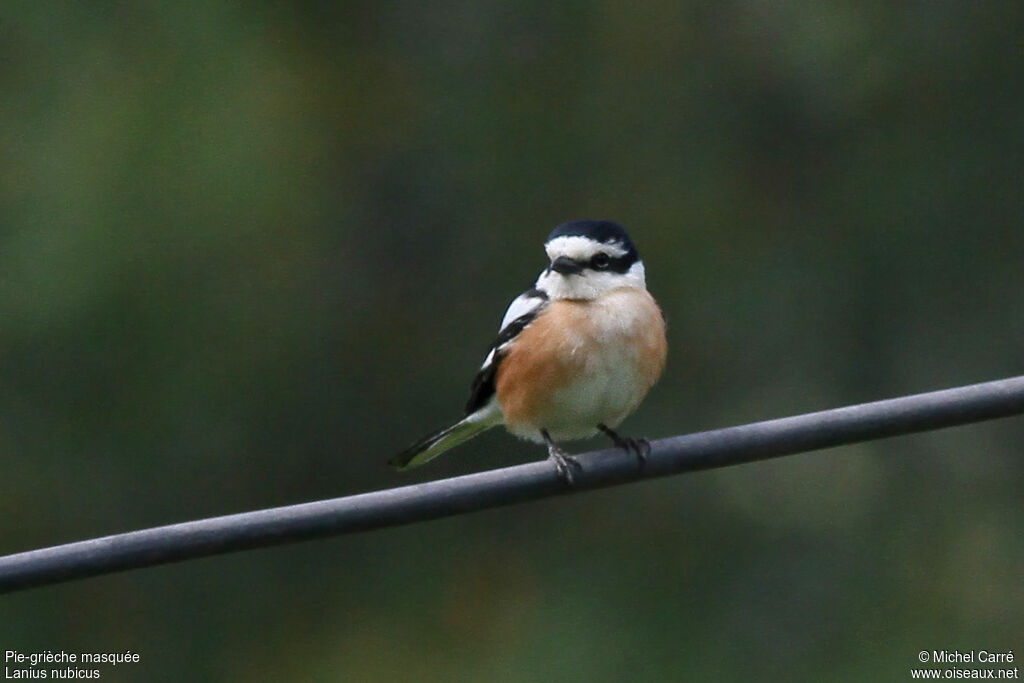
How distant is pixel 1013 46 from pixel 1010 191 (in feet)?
3.27

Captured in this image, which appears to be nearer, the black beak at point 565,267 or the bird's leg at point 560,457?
the bird's leg at point 560,457

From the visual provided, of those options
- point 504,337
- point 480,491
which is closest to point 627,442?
point 504,337

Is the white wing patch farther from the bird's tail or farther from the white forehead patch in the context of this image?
the bird's tail

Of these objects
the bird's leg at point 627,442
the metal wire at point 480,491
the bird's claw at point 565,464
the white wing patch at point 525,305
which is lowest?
the bird's leg at point 627,442

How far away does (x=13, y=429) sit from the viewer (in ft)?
25.7

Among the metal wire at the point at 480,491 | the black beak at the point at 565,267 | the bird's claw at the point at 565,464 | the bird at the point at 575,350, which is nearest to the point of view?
the metal wire at the point at 480,491

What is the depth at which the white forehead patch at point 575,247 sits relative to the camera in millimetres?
4727

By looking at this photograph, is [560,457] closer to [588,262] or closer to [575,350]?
[575,350]

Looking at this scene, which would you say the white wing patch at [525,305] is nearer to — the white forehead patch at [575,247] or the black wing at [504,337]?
the black wing at [504,337]

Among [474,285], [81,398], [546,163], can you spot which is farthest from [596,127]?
[81,398]

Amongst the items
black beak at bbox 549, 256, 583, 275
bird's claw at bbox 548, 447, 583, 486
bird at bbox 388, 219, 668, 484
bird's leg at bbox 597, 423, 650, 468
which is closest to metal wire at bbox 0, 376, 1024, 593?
bird's claw at bbox 548, 447, 583, 486

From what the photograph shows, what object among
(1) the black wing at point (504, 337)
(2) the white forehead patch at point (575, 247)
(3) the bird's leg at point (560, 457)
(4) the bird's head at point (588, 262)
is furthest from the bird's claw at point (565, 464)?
(2) the white forehead patch at point (575, 247)

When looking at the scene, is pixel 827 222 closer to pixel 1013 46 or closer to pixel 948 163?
pixel 948 163

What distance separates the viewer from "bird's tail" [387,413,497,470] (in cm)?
467
